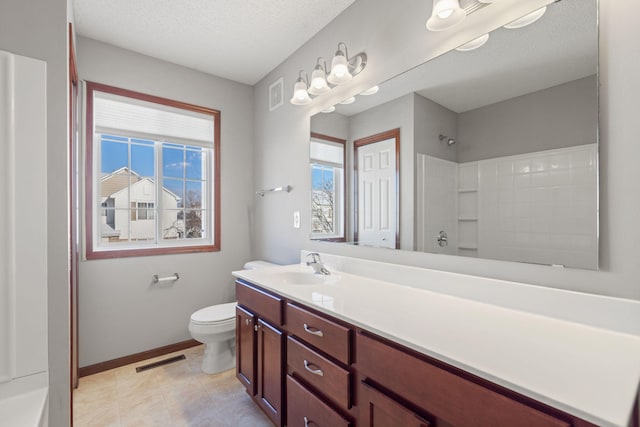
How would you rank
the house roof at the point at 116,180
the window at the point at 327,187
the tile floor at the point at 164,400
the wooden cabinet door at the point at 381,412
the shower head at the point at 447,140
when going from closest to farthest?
the wooden cabinet door at the point at 381,412
the shower head at the point at 447,140
the tile floor at the point at 164,400
the window at the point at 327,187
the house roof at the point at 116,180

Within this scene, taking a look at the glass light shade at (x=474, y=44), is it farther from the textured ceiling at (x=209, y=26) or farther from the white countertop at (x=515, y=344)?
the white countertop at (x=515, y=344)

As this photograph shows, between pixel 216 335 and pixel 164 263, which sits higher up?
pixel 164 263

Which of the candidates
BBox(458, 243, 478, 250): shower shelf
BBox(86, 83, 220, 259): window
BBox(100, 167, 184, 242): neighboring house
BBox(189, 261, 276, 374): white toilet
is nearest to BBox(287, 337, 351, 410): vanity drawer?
BBox(458, 243, 478, 250): shower shelf

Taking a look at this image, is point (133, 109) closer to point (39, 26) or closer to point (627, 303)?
point (39, 26)

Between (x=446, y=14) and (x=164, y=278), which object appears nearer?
(x=446, y=14)

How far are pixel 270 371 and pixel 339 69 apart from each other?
1.80 m

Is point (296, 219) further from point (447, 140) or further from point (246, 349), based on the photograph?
point (447, 140)

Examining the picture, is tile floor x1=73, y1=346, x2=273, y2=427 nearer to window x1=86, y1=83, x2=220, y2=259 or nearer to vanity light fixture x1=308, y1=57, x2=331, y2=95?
window x1=86, y1=83, x2=220, y2=259

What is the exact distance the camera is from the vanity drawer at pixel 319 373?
1.08 meters

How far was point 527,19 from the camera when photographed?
110 centimetres

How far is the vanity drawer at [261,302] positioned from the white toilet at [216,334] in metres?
0.40

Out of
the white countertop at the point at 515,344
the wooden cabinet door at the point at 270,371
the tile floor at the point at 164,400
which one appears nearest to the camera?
the white countertop at the point at 515,344

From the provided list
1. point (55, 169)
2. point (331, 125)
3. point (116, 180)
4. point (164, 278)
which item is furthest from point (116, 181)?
point (331, 125)

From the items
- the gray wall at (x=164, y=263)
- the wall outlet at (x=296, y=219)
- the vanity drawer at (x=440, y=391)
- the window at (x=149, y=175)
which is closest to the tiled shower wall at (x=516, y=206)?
the vanity drawer at (x=440, y=391)
